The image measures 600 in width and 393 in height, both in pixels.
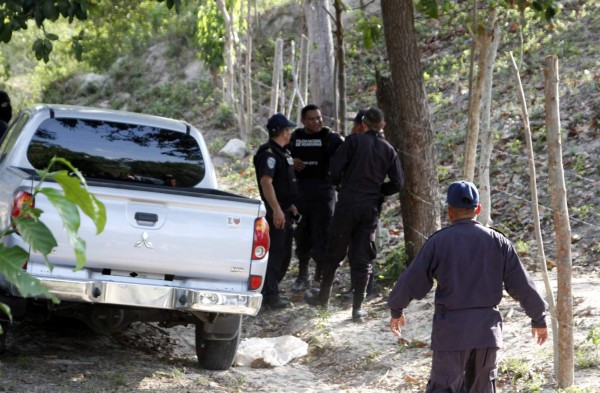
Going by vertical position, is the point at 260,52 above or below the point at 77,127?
above

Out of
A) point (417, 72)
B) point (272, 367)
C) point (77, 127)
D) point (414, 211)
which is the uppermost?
point (417, 72)

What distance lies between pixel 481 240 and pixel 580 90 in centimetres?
941

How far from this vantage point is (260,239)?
7.34 meters

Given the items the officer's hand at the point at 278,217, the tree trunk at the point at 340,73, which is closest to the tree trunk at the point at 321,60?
the tree trunk at the point at 340,73

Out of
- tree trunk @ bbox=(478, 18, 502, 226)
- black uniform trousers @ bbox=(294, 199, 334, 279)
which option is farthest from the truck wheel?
black uniform trousers @ bbox=(294, 199, 334, 279)

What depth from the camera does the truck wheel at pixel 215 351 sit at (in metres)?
7.91

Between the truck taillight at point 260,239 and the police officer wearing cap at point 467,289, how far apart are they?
1.69m

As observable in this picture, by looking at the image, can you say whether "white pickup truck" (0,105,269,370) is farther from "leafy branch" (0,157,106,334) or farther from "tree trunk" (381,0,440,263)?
"leafy branch" (0,157,106,334)

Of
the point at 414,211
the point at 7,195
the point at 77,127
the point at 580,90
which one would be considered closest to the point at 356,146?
the point at 414,211

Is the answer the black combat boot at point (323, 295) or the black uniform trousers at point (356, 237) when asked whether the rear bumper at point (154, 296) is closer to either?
the black uniform trousers at point (356, 237)

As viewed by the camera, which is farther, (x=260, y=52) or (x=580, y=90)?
(x=260, y=52)

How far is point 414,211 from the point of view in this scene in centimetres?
1031

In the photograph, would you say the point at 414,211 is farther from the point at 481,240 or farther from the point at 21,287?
the point at 21,287

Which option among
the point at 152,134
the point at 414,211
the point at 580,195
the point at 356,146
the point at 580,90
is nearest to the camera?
the point at 152,134
